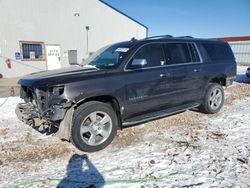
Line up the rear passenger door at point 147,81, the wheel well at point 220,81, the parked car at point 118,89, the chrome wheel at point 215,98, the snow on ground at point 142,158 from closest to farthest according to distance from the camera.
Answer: the snow on ground at point 142,158 < the parked car at point 118,89 < the rear passenger door at point 147,81 < the chrome wheel at point 215,98 < the wheel well at point 220,81

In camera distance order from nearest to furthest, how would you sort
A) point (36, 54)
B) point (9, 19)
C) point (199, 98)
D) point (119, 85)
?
point (119, 85) → point (199, 98) → point (9, 19) → point (36, 54)

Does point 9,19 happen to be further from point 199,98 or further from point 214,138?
point 214,138

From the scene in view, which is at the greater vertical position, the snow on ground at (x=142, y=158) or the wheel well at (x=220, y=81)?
the wheel well at (x=220, y=81)

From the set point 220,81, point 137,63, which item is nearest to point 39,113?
point 137,63

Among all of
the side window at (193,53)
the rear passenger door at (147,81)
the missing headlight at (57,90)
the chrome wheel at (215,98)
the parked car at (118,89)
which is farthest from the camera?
the chrome wheel at (215,98)

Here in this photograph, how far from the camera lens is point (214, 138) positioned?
14.8ft

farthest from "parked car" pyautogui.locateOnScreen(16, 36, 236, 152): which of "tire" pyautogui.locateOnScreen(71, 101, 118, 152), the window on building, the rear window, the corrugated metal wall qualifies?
the corrugated metal wall

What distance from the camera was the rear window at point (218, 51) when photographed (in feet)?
19.3

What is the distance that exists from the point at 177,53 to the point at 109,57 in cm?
158

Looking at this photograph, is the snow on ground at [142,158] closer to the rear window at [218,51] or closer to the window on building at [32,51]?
the rear window at [218,51]

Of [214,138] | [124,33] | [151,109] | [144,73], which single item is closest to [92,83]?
[144,73]

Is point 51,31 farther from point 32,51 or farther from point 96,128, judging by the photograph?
point 96,128

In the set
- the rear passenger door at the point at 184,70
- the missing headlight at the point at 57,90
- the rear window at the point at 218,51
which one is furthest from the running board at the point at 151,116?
the rear window at the point at 218,51

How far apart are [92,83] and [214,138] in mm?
2651
